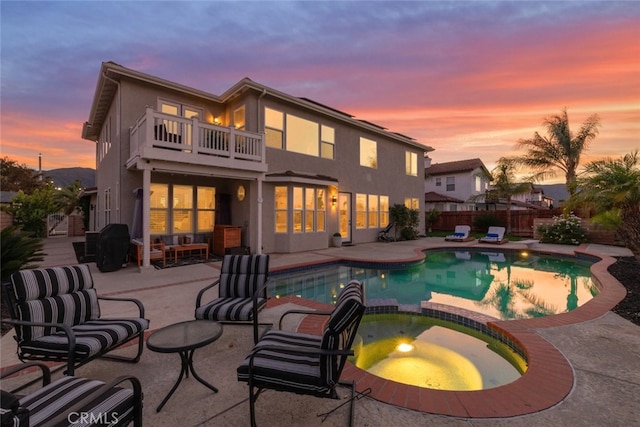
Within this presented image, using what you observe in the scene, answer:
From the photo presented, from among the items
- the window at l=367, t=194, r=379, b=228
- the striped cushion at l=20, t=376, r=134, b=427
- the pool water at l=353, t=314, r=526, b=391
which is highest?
the window at l=367, t=194, r=379, b=228

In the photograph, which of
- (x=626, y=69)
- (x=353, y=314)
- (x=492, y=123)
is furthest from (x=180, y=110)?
(x=492, y=123)

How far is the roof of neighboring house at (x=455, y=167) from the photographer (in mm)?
29734

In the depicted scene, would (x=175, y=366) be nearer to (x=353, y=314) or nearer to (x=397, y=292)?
(x=353, y=314)

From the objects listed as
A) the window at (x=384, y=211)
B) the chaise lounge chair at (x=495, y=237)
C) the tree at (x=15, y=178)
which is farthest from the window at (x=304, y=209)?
the tree at (x=15, y=178)

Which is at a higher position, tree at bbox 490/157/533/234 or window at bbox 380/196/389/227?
tree at bbox 490/157/533/234

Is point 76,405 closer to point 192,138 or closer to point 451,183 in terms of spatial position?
point 192,138

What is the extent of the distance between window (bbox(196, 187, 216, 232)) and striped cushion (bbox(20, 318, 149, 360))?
348 inches

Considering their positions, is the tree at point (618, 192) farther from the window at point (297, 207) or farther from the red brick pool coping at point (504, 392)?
the window at point (297, 207)

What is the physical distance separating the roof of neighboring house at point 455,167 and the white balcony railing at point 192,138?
26.1 m

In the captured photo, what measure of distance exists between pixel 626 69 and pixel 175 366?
1482 cm

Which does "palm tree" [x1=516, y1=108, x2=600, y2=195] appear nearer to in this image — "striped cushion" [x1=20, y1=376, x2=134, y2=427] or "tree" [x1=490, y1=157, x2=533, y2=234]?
"tree" [x1=490, y1=157, x2=533, y2=234]

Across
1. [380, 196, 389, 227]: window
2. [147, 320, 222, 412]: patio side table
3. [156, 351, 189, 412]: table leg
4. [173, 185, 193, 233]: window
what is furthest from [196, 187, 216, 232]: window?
[380, 196, 389, 227]: window

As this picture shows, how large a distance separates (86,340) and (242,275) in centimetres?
208

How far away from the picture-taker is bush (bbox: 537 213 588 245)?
14.8 metres
